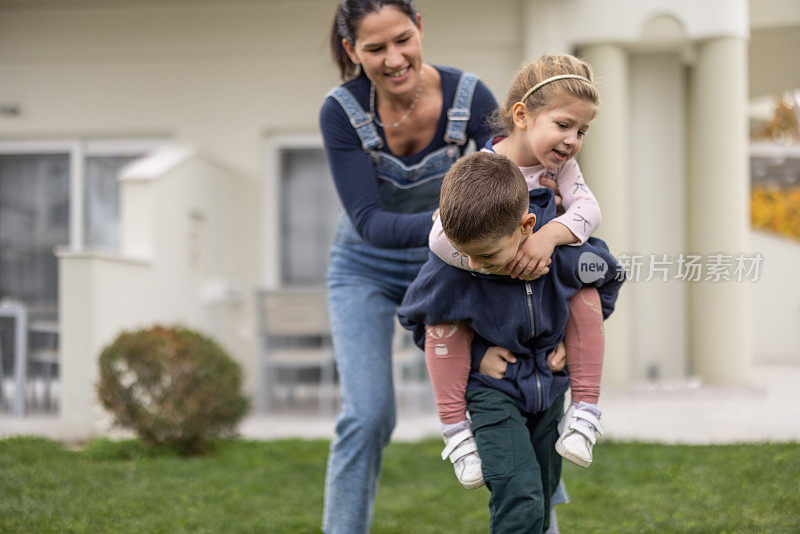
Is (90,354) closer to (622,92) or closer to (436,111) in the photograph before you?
(436,111)

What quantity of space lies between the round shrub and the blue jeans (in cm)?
271

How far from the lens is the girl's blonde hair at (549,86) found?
1.98 m

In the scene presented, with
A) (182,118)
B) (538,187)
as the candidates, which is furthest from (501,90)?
(538,187)

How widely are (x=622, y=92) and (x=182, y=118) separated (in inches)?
151

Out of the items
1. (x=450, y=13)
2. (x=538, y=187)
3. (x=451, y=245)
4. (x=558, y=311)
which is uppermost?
(x=450, y=13)

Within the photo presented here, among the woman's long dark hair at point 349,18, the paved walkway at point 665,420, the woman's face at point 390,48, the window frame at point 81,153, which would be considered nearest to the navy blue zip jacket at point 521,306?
the woman's face at point 390,48

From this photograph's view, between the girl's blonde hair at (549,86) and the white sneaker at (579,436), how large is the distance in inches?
27.6

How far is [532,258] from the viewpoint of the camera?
1.92m

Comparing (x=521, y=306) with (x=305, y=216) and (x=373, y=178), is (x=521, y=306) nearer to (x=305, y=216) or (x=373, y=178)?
(x=373, y=178)

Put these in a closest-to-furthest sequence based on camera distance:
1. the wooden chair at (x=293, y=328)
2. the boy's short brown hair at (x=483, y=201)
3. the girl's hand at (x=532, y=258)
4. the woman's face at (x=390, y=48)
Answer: the boy's short brown hair at (x=483, y=201) < the girl's hand at (x=532, y=258) < the woman's face at (x=390, y=48) < the wooden chair at (x=293, y=328)

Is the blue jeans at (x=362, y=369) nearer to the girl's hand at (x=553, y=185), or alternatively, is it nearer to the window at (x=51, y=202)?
the girl's hand at (x=553, y=185)

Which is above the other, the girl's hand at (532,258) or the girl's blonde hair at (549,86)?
the girl's blonde hair at (549,86)

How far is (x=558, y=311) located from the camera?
2.04 meters

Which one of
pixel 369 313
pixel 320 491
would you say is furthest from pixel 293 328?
pixel 369 313
